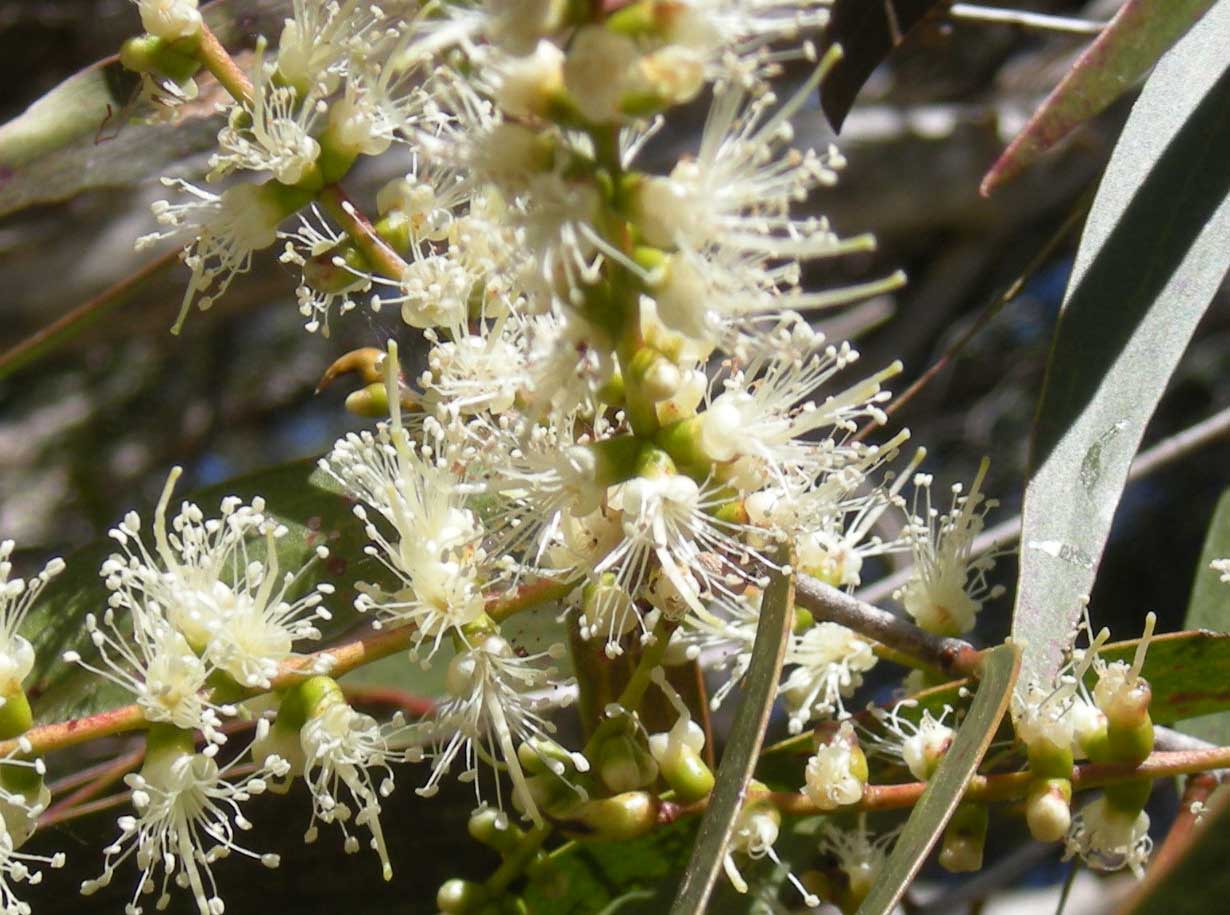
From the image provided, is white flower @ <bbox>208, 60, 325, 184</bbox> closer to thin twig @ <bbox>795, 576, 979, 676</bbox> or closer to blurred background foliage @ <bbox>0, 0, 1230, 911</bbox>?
thin twig @ <bbox>795, 576, 979, 676</bbox>

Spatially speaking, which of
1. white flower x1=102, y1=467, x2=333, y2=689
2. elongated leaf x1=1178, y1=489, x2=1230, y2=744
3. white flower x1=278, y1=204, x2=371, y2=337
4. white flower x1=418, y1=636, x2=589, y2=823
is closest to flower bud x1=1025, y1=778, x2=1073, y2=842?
white flower x1=418, y1=636, x2=589, y2=823

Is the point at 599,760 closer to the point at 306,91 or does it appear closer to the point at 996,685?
the point at 996,685

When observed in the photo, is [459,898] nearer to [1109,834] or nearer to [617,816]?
[617,816]

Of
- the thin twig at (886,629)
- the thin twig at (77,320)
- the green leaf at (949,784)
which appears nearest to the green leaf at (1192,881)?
the green leaf at (949,784)

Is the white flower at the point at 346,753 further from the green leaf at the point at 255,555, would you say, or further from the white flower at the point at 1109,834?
the white flower at the point at 1109,834

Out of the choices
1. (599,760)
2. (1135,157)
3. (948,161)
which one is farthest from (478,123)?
(948,161)

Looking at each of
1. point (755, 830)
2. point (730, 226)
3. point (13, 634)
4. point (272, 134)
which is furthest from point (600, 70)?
point (13, 634)
